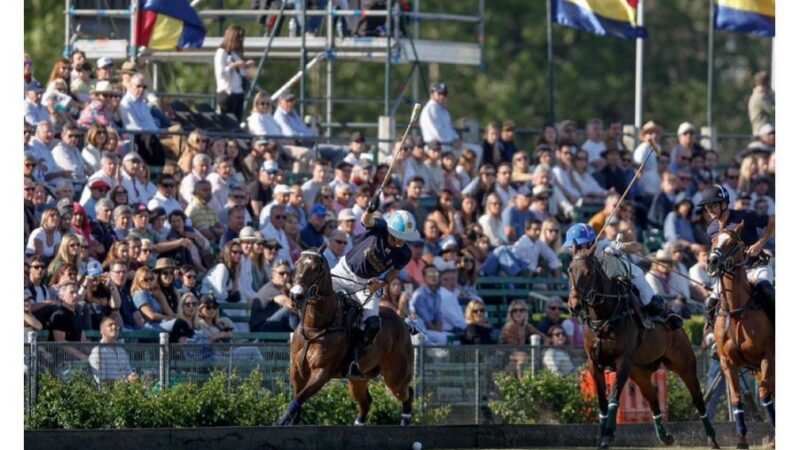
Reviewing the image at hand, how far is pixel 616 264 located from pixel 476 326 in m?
3.81

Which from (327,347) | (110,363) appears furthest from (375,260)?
(110,363)

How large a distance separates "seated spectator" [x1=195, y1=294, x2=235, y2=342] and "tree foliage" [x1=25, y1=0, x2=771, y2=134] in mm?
28985

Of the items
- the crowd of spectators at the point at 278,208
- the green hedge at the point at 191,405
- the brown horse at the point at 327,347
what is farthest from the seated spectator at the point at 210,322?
the brown horse at the point at 327,347

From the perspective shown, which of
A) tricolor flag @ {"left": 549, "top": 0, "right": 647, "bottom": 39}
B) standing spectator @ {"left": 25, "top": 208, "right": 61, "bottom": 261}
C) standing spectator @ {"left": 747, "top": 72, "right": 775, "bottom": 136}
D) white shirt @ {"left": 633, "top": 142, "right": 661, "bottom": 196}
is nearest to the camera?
standing spectator @ {"left": 25, "top": 208, "right": 61, "bottom": 261}

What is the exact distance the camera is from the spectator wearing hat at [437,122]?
26094 mm

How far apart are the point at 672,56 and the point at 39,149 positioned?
38.6 m

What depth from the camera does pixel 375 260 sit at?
17.4m

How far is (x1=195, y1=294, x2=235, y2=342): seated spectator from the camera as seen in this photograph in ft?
63.2

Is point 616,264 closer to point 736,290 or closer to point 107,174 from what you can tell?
point 736,290

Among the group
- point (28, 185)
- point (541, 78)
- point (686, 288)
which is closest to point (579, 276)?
point (28, 185)

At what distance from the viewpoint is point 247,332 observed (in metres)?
20.0

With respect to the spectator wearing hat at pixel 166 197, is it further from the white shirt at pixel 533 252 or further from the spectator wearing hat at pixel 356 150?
the white shirt at pixel 533 252

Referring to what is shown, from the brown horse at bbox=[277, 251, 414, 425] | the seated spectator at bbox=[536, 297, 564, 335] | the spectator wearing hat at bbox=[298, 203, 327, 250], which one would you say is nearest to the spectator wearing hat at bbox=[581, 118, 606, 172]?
the seated spectator at bbox=[536, 297, 564, 335]

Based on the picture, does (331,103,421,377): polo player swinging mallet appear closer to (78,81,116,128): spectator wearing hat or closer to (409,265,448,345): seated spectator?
(409,265,448,345): seated spectator
